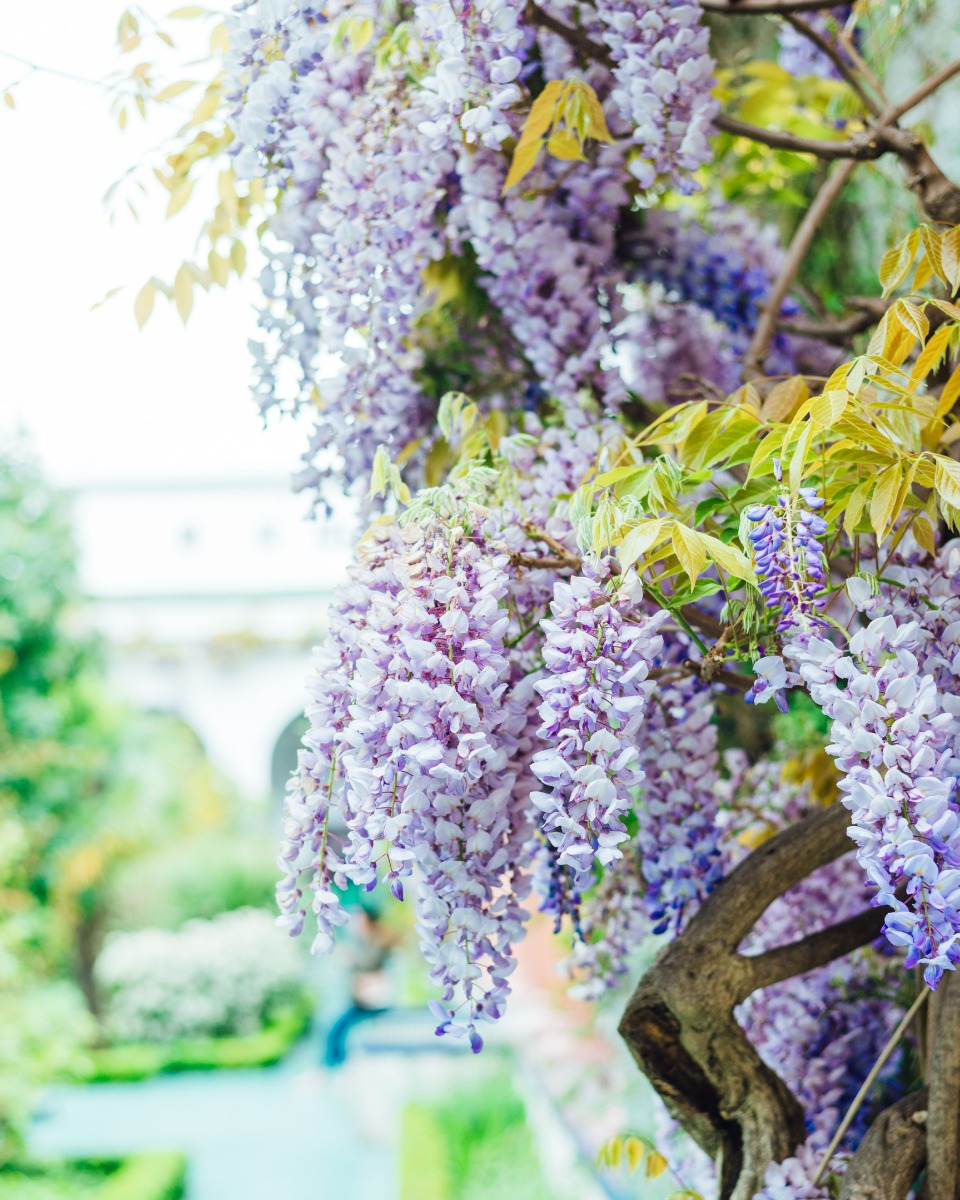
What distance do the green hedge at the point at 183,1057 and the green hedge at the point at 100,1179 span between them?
2.35 meters

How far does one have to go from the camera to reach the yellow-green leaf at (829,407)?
0.62m

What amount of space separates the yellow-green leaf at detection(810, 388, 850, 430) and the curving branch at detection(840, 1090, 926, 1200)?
582mm

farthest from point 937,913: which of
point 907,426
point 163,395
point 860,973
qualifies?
point 163,395

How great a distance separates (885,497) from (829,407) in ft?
0.24

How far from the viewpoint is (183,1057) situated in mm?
7098

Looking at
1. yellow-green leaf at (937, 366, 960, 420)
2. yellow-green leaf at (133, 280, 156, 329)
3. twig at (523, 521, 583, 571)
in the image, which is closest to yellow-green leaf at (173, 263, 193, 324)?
yellow-green leaf at (133, 280, 156, 329)

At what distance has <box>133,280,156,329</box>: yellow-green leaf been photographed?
108cm

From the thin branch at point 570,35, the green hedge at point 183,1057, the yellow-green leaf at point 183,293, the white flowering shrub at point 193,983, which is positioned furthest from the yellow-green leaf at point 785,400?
the white flowering shrub at point 193,983

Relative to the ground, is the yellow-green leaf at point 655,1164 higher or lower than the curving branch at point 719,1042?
lower

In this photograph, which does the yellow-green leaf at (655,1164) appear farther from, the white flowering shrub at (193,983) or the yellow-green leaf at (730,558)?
the white flowering shrub at (193,983)

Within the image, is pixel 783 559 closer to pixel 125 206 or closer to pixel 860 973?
pixel 860 973

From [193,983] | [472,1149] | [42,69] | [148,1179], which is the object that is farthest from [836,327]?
[193,983]

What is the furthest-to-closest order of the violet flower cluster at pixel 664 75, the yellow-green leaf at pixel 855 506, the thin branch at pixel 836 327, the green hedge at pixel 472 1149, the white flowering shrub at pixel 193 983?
the white flowering shrub at pixel 193 983
the green hedge at pixel 472 1149
the thin branch at pixel 836 327
the violet flower cluster at pixel 664 75
the yellow-green leaf at pixel 855 506

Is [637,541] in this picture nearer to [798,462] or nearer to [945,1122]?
[798,462]
